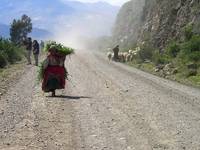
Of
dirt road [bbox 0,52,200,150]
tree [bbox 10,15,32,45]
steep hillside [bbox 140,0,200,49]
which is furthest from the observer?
tree [bbox 10,15,32,45]

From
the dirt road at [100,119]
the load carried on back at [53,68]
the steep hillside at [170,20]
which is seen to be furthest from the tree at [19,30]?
the load carried on back at [53,68]

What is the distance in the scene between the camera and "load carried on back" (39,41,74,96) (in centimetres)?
2017

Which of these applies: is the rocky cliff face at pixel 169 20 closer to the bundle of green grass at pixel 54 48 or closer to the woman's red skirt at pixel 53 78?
the bundle of green grass at pixel 54 48

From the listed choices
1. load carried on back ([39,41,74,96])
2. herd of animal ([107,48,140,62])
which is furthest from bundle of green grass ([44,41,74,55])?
herd of animal ([107,48,140,62])

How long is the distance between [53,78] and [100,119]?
6.58 m

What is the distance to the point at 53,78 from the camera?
20.5m

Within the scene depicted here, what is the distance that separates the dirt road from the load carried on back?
465 millimetres

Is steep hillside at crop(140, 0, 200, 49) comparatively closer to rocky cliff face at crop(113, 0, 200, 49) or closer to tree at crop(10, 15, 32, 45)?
rocky cliff face at crop(113, 0, 200, 49)

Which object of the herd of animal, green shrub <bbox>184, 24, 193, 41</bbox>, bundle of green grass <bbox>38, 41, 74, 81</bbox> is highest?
green shrub <bbox>184, 24, 193, 41</bbox>

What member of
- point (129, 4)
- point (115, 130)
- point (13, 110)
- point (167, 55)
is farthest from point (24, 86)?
point (129, 4)

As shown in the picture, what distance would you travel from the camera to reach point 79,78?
2756 cm

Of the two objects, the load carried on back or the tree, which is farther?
the tree

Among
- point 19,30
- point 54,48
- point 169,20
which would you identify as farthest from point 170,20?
point 54,48

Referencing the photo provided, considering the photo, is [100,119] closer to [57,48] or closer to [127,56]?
[57,48]
